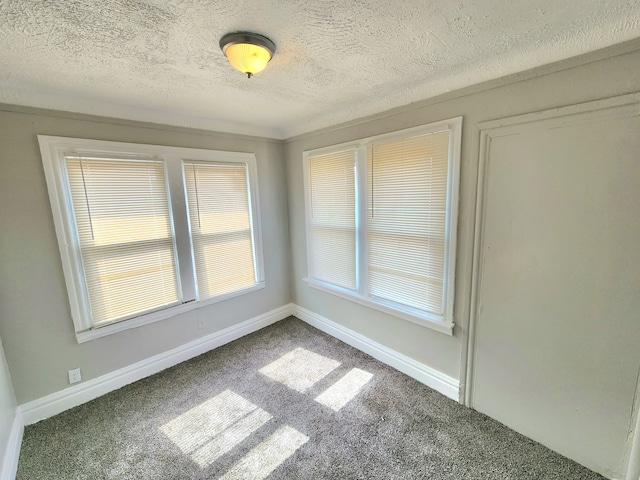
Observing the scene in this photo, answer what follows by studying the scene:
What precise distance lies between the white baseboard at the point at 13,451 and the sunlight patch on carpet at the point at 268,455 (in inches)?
46.7

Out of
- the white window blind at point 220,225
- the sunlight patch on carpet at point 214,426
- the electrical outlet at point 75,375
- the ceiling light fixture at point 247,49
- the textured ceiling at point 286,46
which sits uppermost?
the textured ceiling at point 286,46

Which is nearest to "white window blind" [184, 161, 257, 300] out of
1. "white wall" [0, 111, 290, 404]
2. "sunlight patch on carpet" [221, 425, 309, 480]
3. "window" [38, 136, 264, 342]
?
"window" [38, 136, 264, 342]

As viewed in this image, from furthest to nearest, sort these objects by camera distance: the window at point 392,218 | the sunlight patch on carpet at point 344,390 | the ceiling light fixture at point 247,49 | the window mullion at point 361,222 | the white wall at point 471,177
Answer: the window mullion at point 361,222
the sunlight patch on carpet at point 344,390
the window at point 392,218
the white wall at point 471,177
the ceiling light fixture at point 247,49

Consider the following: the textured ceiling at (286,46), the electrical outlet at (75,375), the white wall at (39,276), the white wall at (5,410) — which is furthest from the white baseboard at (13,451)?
the textured ceiling at (286,46)

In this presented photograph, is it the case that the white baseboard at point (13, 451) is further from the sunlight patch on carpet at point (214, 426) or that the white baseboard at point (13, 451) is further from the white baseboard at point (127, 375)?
the sunlight patch on carpet at point (214, 426)

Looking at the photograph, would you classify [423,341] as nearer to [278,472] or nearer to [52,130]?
[278,472]

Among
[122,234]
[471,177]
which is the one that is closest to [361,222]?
[471,177]

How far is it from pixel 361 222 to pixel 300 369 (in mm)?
1487

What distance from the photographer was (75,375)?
209 cm

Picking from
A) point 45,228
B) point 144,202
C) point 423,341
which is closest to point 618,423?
point 423,341

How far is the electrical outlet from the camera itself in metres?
2.07

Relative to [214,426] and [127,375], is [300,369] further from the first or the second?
[127,375]

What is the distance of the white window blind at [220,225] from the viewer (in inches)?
102

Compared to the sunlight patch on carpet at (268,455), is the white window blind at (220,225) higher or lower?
higher
